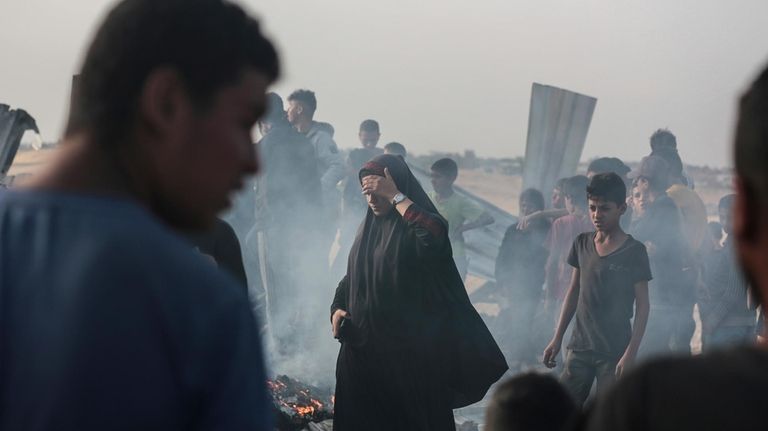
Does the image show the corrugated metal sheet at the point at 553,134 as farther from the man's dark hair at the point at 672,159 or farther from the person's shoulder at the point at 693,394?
the person's shoulder at the point at 693,394

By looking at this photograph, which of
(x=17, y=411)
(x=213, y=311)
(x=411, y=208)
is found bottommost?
(x=411, y=208)

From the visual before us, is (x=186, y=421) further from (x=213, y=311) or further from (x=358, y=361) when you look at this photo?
(x=358, y=361)

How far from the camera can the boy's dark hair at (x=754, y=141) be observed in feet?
3.51

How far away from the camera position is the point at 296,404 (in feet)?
25.7

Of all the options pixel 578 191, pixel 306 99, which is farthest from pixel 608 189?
pixel 306 99

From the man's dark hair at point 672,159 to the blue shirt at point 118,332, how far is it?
356 inches

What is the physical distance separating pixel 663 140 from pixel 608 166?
22.7 inches

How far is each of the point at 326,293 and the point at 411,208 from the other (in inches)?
145

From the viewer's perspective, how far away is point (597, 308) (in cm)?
784

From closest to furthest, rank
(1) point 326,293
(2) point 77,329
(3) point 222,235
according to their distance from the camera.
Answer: (2) point 77,329, (3) point 222,235, (1) point 326,293

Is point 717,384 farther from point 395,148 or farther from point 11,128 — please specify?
point 395,148

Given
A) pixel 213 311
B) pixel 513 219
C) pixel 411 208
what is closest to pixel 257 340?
pixel 213 311

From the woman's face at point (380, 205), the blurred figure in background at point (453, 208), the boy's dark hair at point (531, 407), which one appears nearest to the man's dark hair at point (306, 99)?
the blurred figure in background at point (453, 208)

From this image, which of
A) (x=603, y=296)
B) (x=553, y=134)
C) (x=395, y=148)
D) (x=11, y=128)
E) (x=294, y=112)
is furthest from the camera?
(x=553, y=134)
